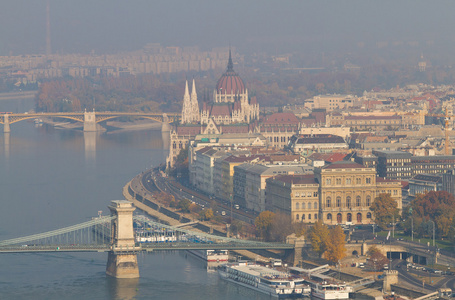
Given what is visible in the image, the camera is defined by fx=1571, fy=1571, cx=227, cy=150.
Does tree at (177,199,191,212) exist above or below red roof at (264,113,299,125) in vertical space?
below

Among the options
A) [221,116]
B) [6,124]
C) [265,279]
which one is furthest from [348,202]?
[6,124]

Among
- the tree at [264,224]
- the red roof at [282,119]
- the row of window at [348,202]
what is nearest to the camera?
the tree at [264,224]

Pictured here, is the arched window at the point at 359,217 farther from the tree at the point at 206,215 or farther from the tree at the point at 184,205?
the tree at the point at 184,205

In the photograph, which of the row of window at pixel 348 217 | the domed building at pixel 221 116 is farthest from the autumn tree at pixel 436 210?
the domed building at pixel 221 116

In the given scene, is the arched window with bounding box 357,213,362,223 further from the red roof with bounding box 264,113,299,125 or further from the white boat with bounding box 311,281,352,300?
the red roof with bounding box 264,113,299,125

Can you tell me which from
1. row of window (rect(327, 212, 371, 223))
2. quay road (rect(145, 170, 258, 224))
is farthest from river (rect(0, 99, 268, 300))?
row of window (rect(327, 212, 371, 223))

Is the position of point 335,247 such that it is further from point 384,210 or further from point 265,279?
point 384,210

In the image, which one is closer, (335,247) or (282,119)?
(335,247)
